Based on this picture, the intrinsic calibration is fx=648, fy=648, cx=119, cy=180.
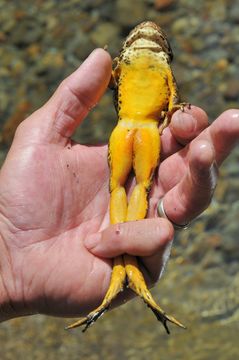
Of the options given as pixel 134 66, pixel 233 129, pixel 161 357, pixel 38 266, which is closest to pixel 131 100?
pixel 134 66

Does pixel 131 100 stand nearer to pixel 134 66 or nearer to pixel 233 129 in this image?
pixel 134 66

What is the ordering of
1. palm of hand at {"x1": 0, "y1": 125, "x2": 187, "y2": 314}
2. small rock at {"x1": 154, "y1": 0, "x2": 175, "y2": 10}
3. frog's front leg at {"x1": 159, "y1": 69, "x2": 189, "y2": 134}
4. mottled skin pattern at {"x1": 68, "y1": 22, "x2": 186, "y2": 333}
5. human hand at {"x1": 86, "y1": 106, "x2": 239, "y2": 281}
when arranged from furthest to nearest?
small rock at {"x1": 154, "y1": 0, "x2": 175, "y2": 10}
frog's front leg at {"x1": 159, "y1": 69, "x2": 189, "y2": 134}
mottled skin pattern at {"x1": 68, "y1": 22, "x2": 186, "y2": 333}
palm of hand at {"x1": 0, "y1": 125, "x2": 187, "y2": 314}
human hand at {"x1": 86, "y1": 106, "x2": 239, "y2": 281}

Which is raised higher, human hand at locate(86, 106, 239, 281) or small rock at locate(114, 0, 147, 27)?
human hand at locate(86, 106, 239, 281)

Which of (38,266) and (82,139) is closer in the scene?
(38,266)

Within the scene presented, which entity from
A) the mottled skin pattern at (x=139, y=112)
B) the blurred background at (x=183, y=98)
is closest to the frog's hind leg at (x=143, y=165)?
the mottled skin pattern at (x=139, y=112)

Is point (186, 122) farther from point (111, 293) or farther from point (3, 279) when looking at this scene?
point (3, 279)

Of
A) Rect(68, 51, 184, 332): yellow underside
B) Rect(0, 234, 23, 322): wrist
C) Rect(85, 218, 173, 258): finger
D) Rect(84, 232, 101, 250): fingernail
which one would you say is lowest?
Rect(0, 234, 23, 322): wrist

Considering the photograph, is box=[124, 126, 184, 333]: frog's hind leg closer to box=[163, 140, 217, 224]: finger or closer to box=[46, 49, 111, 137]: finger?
box=[163, 140, 217, 224]: finger

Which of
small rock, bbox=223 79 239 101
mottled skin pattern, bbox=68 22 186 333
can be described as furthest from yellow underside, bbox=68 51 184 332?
small rock, bbox=223 79 239 101

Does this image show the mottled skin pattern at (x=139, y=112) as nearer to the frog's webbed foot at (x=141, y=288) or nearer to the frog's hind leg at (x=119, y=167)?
the frog's hind leg at (x=119, y=167)
